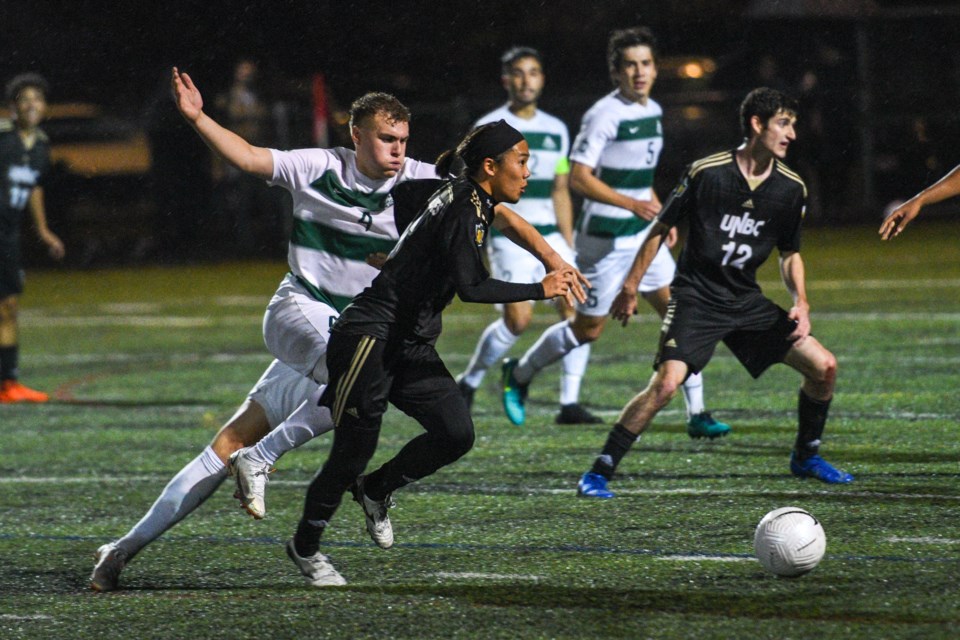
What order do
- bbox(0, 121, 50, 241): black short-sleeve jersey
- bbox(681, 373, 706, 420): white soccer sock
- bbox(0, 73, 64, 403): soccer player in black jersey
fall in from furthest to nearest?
1. bbox(0, 121, 50, 241): black short-sleeve jersey
2. bbox(0, 73, 64, 403): soccer player in black jersey
3. bbox(681, 373, 706, 420): white soccer sock

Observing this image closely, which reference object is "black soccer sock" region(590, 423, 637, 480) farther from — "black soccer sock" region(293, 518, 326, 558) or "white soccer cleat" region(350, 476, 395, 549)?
"black soccer sock" region(293, 518, 326, 558)

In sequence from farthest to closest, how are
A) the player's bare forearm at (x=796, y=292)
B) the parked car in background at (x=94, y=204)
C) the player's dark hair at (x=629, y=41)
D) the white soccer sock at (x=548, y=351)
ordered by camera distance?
the parked car in background at (x=94, y=204), the white soccer sock at (x=548, y=351), the player's dark hair at (x=629, y=41), the player's bare forearm at (x=796, y=292)

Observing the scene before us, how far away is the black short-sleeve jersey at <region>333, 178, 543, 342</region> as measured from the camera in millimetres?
5328

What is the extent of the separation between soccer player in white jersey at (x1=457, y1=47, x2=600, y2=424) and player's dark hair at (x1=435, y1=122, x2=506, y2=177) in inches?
140

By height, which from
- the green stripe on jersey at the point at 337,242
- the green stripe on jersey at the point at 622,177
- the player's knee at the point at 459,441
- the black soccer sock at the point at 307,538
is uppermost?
the green stripe on jersey at the point at 622,177

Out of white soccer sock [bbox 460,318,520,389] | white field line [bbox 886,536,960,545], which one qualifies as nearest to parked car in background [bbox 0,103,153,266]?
white soccer sock [bbox 460,318,520,389]

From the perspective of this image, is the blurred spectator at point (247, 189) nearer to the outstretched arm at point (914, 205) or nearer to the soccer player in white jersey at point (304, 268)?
the outstretched arm at point (914, 205)

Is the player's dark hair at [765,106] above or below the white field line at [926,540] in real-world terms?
above

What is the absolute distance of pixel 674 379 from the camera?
690 centimetres

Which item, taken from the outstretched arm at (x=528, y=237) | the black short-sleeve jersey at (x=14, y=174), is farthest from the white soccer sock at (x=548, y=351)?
the black short-sleeve jersey at (x=14, y=174)

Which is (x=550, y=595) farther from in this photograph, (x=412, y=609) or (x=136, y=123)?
(x=136, y=123)

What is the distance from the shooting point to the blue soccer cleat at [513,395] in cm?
904

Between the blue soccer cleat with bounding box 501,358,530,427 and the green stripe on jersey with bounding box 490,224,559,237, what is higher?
the green stripe on jersey with bounding box 490,224,559,237

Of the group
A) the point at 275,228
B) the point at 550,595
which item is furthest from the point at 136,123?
the point at 550,595
